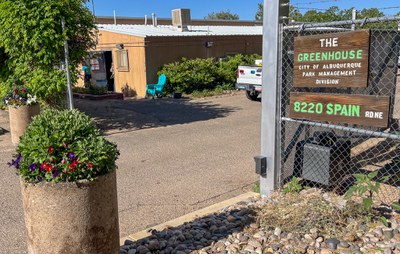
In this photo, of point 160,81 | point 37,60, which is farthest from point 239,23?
point 37,60

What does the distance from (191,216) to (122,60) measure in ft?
52.1

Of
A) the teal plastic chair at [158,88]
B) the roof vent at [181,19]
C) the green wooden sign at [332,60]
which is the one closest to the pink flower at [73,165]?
the green wooden sign at [332,60]

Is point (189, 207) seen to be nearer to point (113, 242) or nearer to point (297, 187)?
point (297, 187)

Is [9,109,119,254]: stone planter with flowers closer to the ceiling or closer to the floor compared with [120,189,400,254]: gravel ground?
closer to the ceiling

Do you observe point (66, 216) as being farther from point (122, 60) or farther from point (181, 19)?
point (181, 19)

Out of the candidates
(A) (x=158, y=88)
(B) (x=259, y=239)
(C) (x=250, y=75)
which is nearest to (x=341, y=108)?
(B) (x=259, y=239)

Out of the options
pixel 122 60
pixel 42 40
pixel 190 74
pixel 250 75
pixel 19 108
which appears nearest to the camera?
pixel 19 108

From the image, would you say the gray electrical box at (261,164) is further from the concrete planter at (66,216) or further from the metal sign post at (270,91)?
the concrete planter at (66,216)

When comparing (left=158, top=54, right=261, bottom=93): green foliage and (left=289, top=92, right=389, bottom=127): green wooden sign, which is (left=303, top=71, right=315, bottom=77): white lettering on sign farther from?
(left=158, top=54, right=261, bottom=93): green foliage

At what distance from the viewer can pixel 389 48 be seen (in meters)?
7.02

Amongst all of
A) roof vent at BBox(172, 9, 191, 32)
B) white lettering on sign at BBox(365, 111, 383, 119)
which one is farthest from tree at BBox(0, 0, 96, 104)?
roof vent at BBox(172, 9, 191, 32)

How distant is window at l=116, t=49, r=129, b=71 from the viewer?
19078 millimetres

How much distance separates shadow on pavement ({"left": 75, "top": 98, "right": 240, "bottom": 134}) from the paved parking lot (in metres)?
0.03

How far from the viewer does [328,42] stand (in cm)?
422
